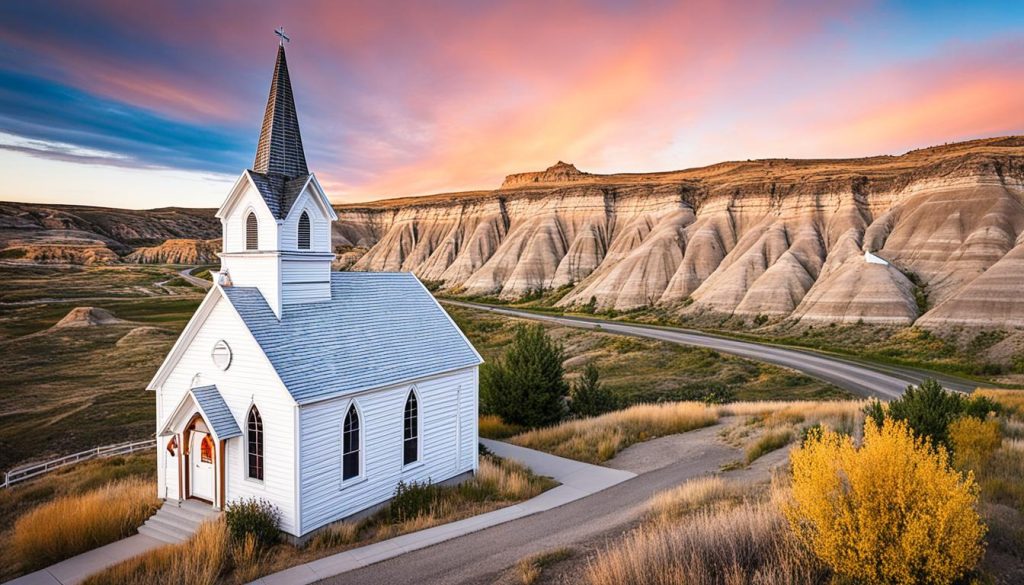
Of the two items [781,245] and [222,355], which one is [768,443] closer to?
[222,355]

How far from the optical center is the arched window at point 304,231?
1728 centimetres

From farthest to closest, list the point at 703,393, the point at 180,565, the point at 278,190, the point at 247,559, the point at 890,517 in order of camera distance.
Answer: the point at 703,393 → the point at 278,190 → the point at 247,559 → the point at 180,565 → the point at 890,517

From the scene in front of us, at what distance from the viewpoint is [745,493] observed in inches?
491

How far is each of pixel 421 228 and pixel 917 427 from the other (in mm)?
129077

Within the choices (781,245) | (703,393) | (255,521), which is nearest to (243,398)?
(255,521)

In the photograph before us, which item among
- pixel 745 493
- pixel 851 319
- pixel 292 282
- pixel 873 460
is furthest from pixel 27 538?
pixel 851 319

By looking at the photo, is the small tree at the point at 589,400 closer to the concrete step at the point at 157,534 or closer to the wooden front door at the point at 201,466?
the wooden front door at the point at 201,466

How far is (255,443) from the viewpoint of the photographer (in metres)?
15.0

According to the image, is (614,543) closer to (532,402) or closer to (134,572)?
(134,572)

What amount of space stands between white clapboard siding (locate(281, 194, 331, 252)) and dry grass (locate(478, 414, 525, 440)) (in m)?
11.8

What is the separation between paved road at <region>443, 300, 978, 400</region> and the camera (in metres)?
32.8

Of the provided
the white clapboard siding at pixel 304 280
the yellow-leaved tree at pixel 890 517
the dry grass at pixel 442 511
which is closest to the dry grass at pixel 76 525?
the dry grass at pixel 442 511

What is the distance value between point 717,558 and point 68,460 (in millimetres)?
29880

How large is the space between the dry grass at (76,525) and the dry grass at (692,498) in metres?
14.3
